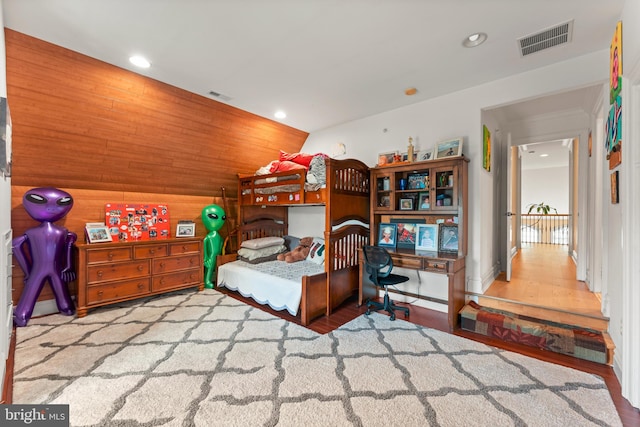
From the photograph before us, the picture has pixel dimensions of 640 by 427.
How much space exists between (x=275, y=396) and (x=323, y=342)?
0.79 meters

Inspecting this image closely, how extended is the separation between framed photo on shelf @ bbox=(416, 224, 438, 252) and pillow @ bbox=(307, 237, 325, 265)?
52.7 inches

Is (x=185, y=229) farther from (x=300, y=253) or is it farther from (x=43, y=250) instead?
(x=300, y=253)

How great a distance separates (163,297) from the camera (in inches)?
143

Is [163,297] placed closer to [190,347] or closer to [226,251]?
[226,251]

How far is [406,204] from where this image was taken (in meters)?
3.45

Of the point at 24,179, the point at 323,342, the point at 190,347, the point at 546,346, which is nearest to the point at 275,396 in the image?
the point at 323,342

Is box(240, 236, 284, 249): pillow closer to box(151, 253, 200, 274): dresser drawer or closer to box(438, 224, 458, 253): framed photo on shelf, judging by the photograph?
box(151, 253, 200, 274): dresser drawer

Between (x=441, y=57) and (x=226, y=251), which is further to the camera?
(x=226, y=251)

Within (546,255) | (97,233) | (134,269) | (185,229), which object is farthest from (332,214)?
(546,255)

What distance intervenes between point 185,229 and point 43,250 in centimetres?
147

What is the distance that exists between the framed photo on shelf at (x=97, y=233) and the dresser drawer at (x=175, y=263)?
602 millimetres

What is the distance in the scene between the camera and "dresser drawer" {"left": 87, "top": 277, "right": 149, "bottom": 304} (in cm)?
301

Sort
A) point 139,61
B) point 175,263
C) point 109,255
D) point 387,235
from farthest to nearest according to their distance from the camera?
point 175,263, point 387,235, point 109,255, point 139,61


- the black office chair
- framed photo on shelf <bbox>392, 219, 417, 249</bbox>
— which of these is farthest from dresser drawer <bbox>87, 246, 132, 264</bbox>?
framed photo on shelf <bbox>392, 219, 417, 249</bbox>
